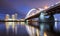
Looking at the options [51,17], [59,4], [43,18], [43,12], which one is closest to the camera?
[59,4]

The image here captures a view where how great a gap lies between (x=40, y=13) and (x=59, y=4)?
985cm

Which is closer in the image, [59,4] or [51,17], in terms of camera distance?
[59,4]

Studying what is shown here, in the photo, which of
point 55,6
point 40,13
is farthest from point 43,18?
point 55,6

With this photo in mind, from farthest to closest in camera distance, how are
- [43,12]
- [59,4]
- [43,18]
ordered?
1. [43,18]
2. [43,12]
3. [59,4]

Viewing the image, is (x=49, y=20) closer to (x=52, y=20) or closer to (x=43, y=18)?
(x=52, y=20)

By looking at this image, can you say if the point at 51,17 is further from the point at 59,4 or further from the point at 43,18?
the point at 59,4

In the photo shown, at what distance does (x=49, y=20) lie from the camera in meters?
37.2

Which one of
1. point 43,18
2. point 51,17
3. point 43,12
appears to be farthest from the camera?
point 51,17

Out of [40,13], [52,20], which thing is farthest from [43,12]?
[52,20]

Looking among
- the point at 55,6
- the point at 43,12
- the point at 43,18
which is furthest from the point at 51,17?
the point at 55,6

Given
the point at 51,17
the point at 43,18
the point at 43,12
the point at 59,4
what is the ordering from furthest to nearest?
the point at 51,17 < the point at 43,18 < the point at 43,12 < the point at 59,4

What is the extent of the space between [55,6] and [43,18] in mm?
10490

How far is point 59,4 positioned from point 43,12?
8.90 metres

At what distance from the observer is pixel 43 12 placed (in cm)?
3142
